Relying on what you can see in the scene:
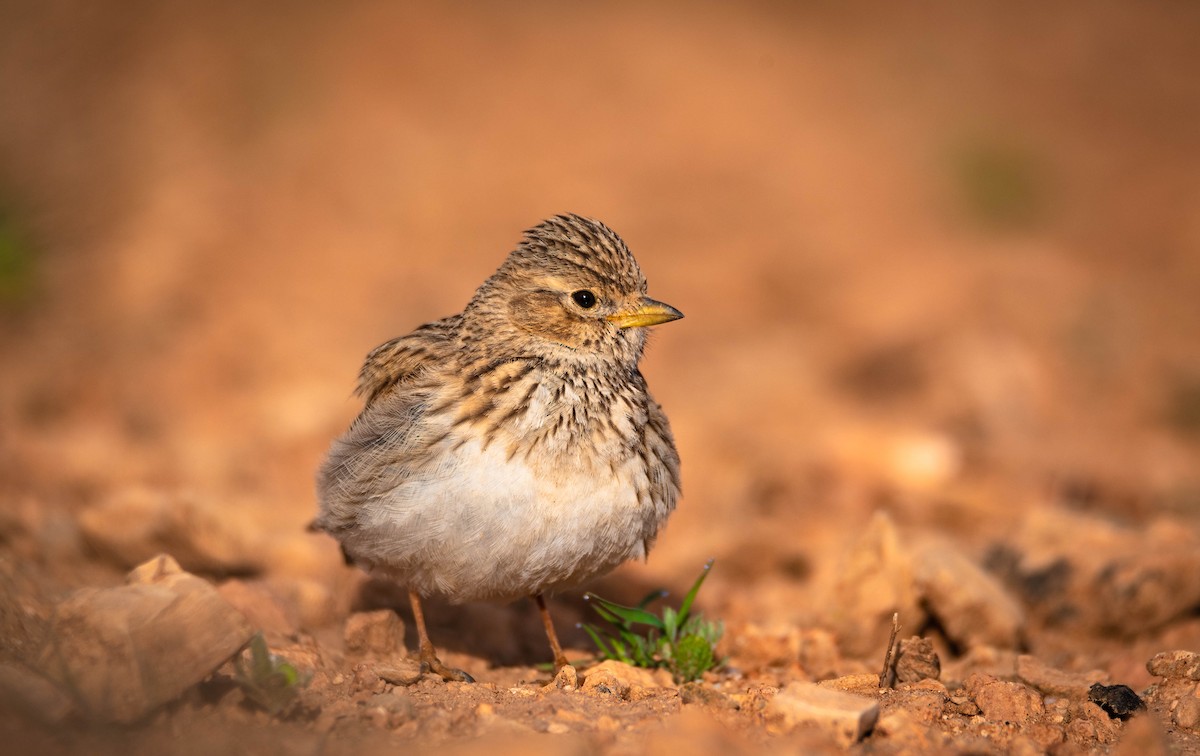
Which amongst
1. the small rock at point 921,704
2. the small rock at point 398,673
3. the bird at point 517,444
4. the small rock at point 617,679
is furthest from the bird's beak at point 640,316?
the small rock at point 921,704

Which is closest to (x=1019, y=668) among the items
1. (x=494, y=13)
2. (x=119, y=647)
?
(x=119, y=647)

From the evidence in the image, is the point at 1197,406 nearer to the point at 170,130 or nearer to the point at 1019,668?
the point at 1019,668

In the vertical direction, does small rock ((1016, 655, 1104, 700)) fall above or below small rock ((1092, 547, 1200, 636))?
below

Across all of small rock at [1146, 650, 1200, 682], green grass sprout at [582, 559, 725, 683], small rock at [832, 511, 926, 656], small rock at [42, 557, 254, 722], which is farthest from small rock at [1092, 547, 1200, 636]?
small rock at [42, 557, 254, 722]

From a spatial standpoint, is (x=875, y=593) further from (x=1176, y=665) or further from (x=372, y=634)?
(x=372, y=634)

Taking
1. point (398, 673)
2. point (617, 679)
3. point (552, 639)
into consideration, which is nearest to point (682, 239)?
point (552, 639)

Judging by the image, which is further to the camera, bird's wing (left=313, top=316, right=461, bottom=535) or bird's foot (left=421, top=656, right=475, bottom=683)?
bird's foot (left=421, top=656, right=475, bottom=683)

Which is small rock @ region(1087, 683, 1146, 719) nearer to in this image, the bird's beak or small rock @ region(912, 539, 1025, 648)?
small rock @ region(912, 539, 1025, 648)
